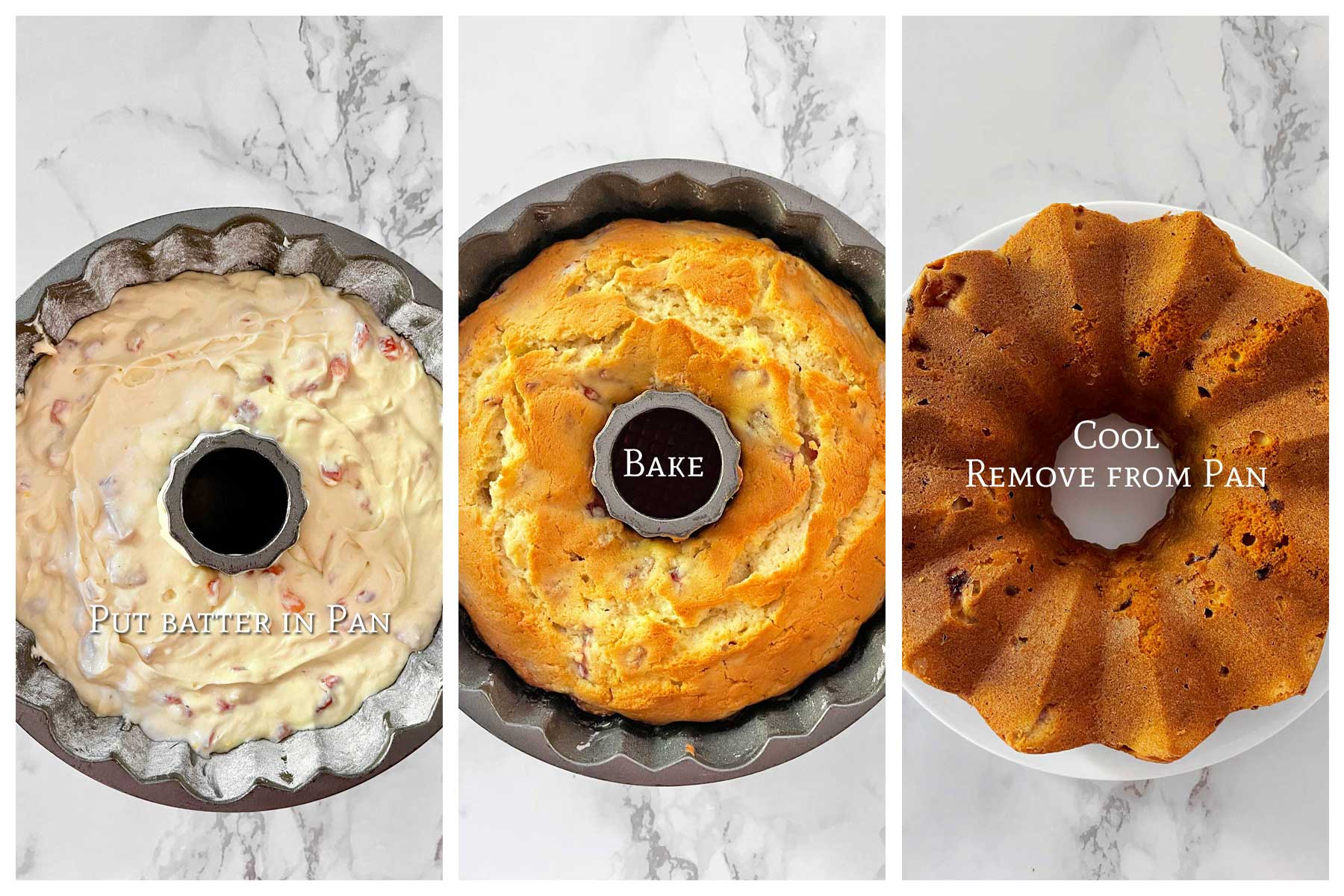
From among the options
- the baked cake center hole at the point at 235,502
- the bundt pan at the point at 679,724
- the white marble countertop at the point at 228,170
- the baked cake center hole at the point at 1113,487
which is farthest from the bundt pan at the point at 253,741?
the baked cake center hole at the point at 1113,487

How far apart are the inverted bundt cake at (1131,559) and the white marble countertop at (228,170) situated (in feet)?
4.63

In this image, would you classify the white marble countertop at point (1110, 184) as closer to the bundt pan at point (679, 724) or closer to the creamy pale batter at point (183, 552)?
the bundt pan at point (679, 724)

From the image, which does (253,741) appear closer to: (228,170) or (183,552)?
(183,552)

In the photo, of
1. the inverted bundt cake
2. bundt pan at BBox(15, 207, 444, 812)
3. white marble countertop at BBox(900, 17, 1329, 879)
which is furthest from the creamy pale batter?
white marble countertop at BBox(900, 17, 1329, 879)

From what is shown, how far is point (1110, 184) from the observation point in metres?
2.66

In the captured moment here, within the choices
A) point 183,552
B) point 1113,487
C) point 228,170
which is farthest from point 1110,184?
point 183,552

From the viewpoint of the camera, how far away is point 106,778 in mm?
2197

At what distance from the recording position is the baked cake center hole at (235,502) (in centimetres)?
231

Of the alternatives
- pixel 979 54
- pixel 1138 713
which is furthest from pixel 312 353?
pixel 1138 713

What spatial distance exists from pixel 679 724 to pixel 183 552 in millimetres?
1264

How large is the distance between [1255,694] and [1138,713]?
0.81 feet

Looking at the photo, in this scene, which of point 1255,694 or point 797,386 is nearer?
point 1255,694

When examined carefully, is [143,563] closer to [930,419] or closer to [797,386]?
[797,386]
